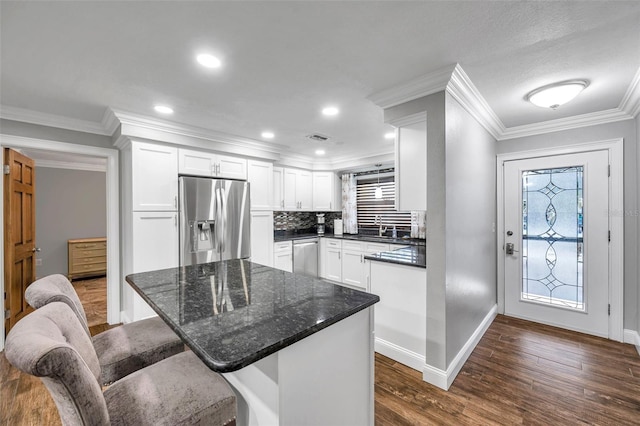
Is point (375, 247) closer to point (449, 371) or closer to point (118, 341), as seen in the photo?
point (449, 371)

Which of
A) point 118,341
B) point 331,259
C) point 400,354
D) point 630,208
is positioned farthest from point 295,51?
point 331,259

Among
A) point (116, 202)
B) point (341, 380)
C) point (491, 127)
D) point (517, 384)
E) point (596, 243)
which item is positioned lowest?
point (517, 384)

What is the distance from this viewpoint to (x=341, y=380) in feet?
4.15

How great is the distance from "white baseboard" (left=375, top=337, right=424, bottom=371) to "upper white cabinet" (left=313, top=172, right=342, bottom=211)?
122 inches

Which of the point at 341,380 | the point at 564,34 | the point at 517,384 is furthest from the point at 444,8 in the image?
the point at 517,384

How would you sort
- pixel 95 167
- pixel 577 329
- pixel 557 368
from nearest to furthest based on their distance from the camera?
pixel 557 368 → pixel 577 329 → pixel 95 167

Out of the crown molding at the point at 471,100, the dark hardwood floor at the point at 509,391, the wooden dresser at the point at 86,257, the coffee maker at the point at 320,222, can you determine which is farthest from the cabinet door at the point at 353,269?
the wooden dresser at the point at 86,257

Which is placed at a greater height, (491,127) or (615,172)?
(491,127)

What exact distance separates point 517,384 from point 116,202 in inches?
174

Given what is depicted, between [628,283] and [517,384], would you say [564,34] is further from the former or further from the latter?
[628,283]

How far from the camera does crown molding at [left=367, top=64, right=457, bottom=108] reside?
6.39 ft

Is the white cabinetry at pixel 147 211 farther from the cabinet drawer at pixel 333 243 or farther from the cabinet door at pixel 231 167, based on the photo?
the cabinet drawer at pixel 333 243

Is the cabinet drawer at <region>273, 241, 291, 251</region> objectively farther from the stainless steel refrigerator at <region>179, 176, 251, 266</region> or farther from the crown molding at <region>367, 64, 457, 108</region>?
the crown molding at <region>367, 64, 457, 108</region>

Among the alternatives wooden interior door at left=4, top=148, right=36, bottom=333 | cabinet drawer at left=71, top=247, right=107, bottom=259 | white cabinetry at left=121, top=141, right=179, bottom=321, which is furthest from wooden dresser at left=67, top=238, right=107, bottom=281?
white cabinetry at left=121, top=141, right=179, bottom=321
